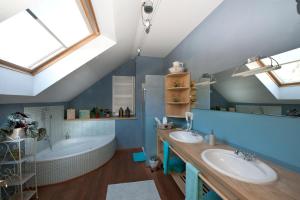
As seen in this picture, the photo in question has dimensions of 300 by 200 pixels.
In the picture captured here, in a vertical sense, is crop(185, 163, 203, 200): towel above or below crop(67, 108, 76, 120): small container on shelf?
below

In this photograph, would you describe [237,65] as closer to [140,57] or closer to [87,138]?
[140,57]

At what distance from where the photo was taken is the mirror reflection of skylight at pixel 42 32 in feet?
4.37

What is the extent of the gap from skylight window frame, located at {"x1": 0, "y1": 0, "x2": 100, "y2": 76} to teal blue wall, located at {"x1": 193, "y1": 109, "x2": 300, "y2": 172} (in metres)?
1.93

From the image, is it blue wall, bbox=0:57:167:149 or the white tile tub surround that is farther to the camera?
blue wall, bbox=0:57:167:149

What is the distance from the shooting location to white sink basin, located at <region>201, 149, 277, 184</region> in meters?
0.86

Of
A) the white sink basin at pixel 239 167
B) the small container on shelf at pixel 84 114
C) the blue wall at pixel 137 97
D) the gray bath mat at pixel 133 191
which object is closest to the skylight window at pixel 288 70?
the white sink basin at pixel 239 167

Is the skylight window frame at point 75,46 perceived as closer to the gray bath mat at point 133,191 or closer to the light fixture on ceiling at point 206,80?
the light fixture on ceiling at point 206,80

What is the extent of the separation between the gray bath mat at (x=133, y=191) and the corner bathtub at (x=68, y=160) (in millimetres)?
666

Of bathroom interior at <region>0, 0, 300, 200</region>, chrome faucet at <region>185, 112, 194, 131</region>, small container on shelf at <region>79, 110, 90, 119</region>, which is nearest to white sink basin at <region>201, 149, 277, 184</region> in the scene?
bathroom interior at <region>0, 0, 300, 200</region>

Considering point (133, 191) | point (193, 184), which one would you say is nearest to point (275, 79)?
point (193, 184)

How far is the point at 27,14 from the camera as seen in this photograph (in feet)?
4.29

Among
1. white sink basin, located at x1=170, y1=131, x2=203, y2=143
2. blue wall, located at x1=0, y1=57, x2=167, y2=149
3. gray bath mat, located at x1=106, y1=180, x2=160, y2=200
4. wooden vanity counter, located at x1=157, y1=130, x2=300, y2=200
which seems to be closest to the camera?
wooden vanity counter, located at x1=157, y1=130, x2=300, y2=200

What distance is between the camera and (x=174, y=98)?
8.74 ft

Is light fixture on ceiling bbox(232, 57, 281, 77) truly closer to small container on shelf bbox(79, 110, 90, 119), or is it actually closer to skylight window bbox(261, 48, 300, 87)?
skylight window bbox(261, 48, 300, 87)
